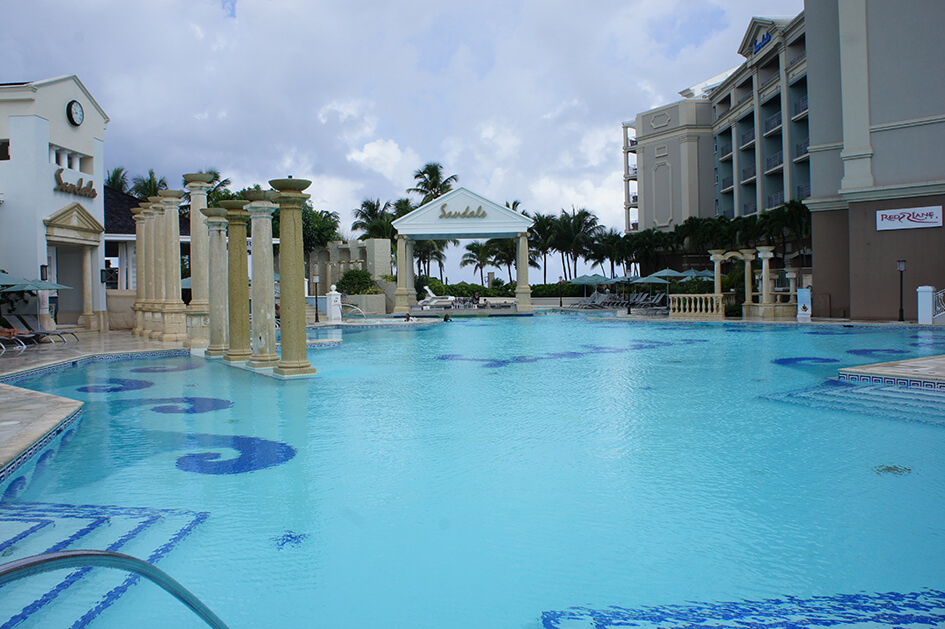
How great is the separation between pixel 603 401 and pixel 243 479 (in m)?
5.06

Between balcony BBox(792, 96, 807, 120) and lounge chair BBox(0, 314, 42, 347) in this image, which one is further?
balcony BBox(792, 96, 807, 120)

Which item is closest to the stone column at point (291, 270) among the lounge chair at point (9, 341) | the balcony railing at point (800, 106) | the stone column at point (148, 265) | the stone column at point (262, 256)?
the stone column at point (262, 256)

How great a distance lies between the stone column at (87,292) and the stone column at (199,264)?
31.1ft

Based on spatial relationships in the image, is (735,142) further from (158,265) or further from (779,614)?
(779,614)

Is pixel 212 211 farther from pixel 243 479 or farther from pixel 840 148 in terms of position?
pixel 840 148

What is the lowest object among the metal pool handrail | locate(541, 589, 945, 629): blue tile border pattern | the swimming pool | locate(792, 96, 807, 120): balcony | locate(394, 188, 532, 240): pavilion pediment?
locate(541, 589, 945, 629): blue tile border pattern

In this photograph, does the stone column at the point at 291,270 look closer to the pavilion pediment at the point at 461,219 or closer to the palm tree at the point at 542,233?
the pavilion pediment at the point at 461,219

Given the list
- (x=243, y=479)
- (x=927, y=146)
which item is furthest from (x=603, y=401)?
(x=927, y=146)

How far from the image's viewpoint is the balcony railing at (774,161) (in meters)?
38.6

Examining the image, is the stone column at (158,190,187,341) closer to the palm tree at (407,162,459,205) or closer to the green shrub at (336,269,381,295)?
the green shrub at (336,269,381,295)

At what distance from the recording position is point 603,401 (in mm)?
9188

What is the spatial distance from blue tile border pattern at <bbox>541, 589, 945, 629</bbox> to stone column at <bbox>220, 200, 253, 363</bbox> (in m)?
10.9

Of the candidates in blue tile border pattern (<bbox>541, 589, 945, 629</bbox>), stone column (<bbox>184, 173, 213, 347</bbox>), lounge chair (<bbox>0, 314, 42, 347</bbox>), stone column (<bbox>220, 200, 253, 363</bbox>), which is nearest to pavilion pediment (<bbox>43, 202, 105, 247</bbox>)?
lounge chair (<bbox>0, 314, 42, 347</bbox>)

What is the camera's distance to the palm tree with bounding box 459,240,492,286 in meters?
65.9
